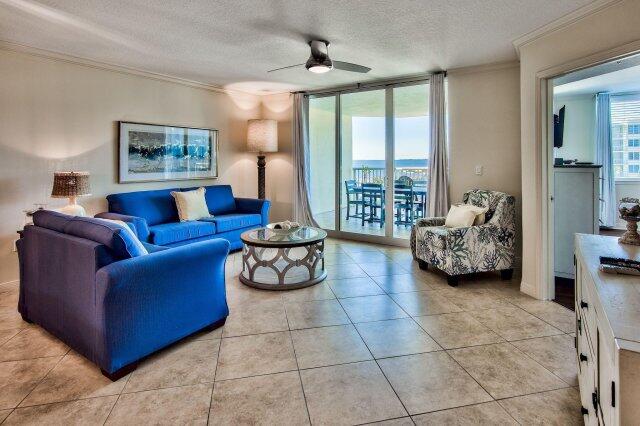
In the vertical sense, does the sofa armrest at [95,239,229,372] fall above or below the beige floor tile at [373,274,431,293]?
above

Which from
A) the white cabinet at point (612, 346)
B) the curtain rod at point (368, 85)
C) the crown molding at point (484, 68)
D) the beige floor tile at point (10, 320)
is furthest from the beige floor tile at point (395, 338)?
the curtain rod at point (368, 85)

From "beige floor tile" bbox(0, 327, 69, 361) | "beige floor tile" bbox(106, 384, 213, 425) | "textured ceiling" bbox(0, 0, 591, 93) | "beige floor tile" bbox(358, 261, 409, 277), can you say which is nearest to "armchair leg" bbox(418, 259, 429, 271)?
"beige floor tile" bbox(358, 261, 409, 277)

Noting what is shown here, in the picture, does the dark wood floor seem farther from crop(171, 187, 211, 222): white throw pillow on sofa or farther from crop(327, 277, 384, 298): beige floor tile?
crop(171, 187, 211, 222): white throw pillow on sofa

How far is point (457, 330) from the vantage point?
274 cm

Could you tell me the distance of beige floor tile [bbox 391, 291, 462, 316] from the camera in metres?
3.10

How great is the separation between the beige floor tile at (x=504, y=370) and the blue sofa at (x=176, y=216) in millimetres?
3312

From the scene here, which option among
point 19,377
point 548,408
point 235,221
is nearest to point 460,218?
point 548,408

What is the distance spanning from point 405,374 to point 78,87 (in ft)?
15.1

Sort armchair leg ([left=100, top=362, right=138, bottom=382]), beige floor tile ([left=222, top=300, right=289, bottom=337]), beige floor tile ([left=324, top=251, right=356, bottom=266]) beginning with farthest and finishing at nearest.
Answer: beige floor tile ([left=324, top=251, right=356, bottom=266]), beige floor tile ([left=222, top=300, right=289, bottom=337]), armchair leg ([left=100, top=362, right=138, bottom=382])

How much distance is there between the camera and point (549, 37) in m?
3.21

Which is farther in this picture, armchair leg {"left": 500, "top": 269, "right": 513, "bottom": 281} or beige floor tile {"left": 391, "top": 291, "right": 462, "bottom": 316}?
armchair leg {"left": 500, "top": 269, "right": 513, "bottom": 281}

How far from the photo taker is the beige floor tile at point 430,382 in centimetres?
191

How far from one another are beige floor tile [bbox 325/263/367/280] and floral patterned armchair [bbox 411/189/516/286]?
763mm

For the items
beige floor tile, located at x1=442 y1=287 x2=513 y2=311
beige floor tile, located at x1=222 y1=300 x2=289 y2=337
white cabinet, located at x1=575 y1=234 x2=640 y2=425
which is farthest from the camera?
beige floor tile, located at x1=442 y1=287 x2=513 y2=311
